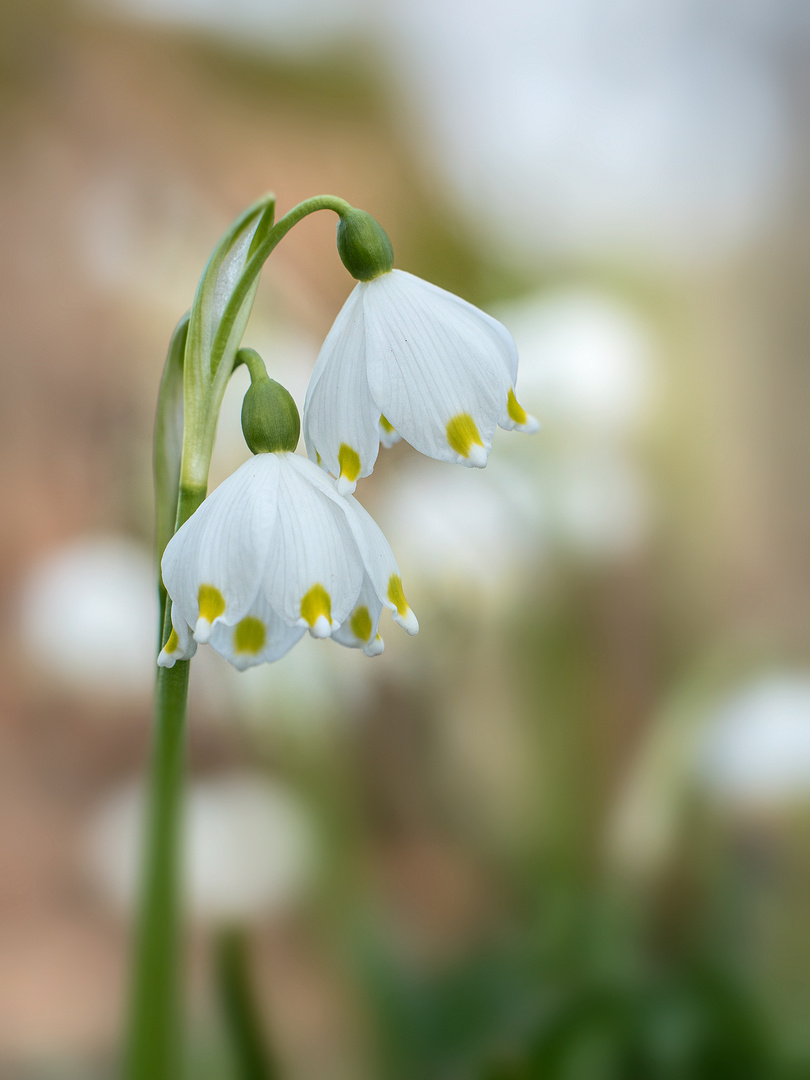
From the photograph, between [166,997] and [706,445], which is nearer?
[166,997]

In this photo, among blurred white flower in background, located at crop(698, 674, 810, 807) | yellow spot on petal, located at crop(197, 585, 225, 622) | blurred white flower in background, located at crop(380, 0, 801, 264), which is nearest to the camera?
yellow spot on petal, located at crop(197, 585, 225, 622)

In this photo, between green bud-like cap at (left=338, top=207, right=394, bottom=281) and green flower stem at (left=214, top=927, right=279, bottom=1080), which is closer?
green bud-like cap at (left=338, top=207, right=394, bottom=281)

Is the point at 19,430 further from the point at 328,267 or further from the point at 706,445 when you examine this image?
the point at 706,445

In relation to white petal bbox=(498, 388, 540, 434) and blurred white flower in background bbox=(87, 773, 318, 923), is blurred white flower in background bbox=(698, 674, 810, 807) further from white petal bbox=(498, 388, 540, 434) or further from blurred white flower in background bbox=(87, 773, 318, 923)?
white petal bbox=(498, 388, 540, 434)

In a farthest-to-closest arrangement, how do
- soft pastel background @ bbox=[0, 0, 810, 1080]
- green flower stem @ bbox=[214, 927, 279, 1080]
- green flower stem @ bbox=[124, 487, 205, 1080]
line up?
soft pastel background @ bbox=[0, 0, 810, 1080], green flower stem @ bbox=[214, 927, 279, 1080], green flower stem @ bbox=[124, 487, 205, 1080]

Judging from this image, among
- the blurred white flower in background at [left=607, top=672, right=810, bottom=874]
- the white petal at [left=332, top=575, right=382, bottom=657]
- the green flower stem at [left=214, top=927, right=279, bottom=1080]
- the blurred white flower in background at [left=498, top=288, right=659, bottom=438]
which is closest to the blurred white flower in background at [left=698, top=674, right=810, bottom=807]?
the blurred white flower in background at [left=607, top=672, right=810, bottom=874]

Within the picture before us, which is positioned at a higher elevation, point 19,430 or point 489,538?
point 19,430

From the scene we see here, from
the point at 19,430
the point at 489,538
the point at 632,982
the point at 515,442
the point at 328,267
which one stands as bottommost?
the point at 632,982

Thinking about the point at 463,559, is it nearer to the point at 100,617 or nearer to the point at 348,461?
the point at 100,617

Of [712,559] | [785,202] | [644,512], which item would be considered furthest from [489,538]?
[785,202]
